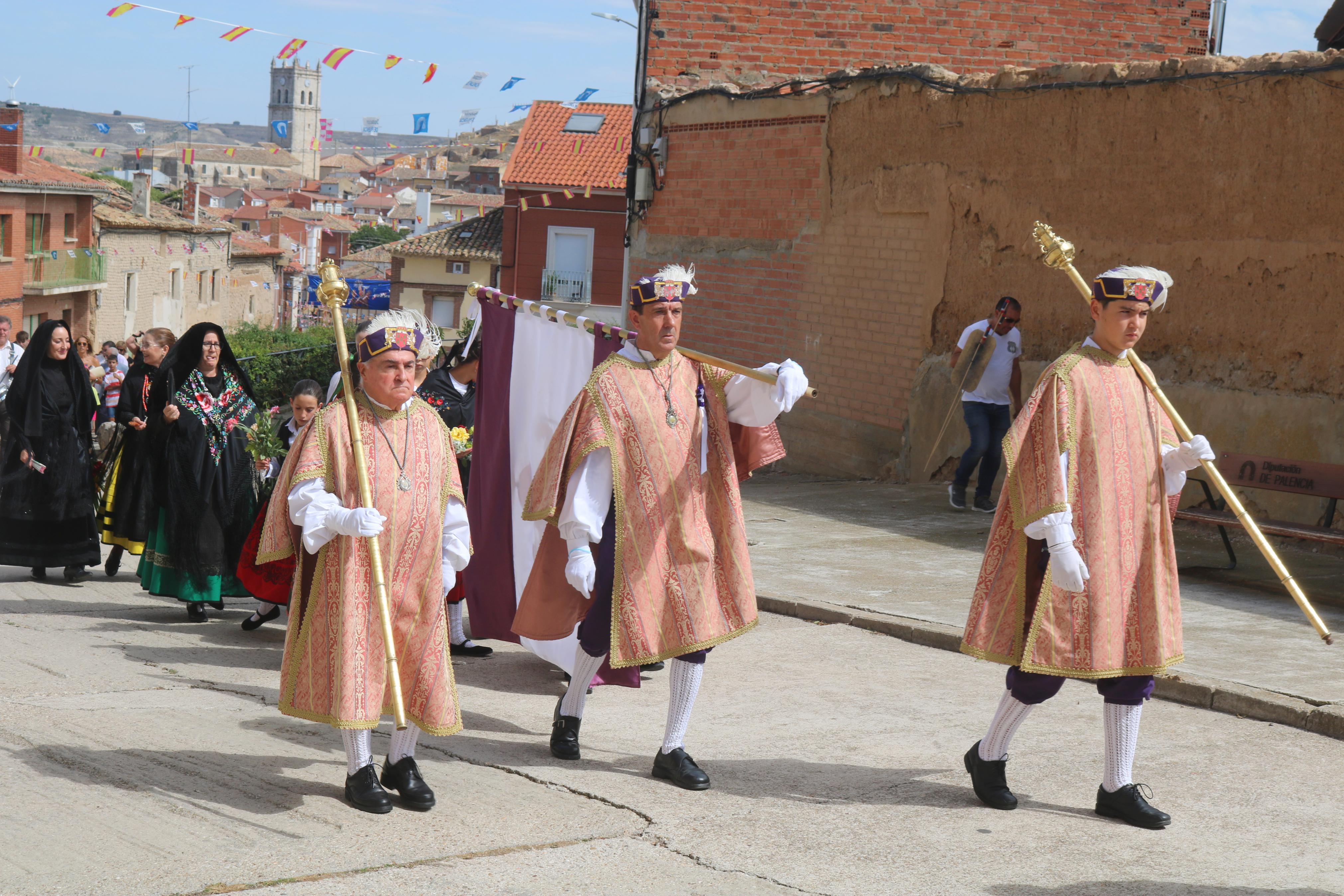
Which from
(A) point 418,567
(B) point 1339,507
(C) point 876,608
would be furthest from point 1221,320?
(A) point 418,567

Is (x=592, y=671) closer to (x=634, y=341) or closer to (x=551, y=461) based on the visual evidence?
(x=551, y=461)

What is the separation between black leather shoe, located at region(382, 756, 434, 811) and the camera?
15.3 ft

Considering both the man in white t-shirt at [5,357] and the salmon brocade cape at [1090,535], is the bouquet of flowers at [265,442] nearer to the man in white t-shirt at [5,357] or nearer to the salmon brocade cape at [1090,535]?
the man in white t-shirt at [5,357]

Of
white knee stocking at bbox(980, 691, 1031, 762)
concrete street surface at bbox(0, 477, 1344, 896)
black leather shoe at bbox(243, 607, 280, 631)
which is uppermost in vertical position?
Answer: white knee stocking at bbox(980, 691, 1031, 762)

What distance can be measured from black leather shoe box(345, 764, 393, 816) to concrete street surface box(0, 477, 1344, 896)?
0.04 metres

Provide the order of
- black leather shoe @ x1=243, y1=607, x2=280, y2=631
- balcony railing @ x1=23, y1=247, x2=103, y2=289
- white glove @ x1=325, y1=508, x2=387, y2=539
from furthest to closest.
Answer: balcony railing @ x1=23, y1=247, x2=103, y2=289 → black leather shoe @ x1=243, y1=607, x2=280, y2=631 → white glove @ x1=325, y1=508, x2=387, y2=539

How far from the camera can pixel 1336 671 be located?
21.5 ft

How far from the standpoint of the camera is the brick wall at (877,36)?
49.3 ft

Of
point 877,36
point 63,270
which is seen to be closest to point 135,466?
point 877,36

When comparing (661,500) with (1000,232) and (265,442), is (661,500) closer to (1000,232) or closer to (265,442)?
(265,442)

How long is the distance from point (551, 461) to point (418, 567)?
0.75 meters

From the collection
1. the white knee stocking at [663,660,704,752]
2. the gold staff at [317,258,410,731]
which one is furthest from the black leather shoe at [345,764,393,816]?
the white knee stocking at [663,660,704,752]

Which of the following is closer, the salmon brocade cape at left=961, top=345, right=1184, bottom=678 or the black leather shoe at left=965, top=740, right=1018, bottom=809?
the salmon brocade cape at left=961, top=345, right=1184, bottom=678

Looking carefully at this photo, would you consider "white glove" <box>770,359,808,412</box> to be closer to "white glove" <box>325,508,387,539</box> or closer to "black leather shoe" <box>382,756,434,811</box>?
"white glove" <box>325,508,387,539</box>
